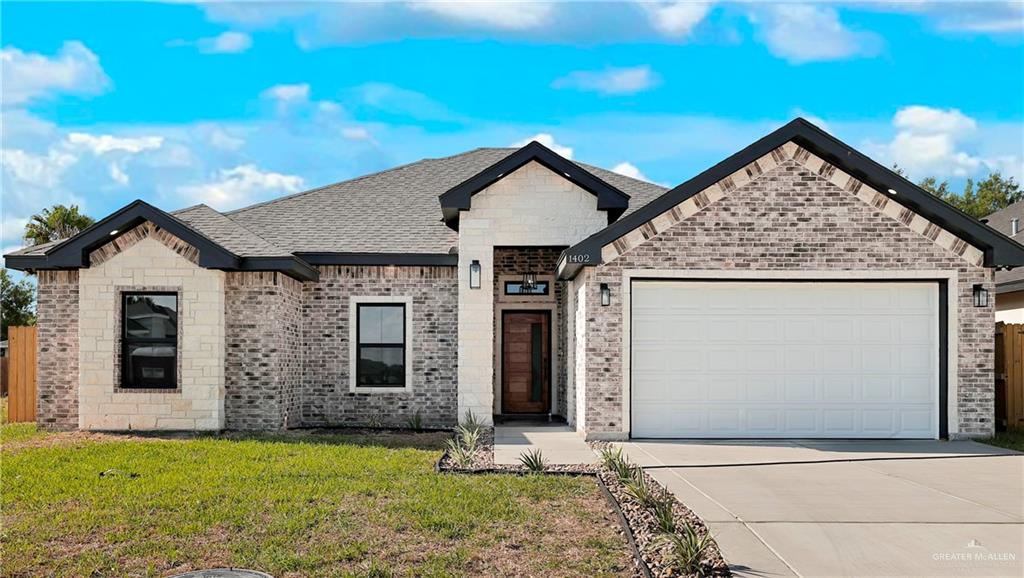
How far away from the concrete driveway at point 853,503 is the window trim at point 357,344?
183 inches

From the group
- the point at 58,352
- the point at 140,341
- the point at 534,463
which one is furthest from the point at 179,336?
the point at 534,463

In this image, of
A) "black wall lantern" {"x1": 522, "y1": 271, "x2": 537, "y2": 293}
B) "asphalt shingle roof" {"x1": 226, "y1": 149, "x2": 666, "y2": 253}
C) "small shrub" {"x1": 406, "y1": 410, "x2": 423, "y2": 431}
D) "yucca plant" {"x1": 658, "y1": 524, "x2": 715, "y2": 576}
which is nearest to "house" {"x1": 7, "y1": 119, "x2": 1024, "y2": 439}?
"small shrub" {"x1": 406, "y1": 410, "x2": 423, "y2": 431}

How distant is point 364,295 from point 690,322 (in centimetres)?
580

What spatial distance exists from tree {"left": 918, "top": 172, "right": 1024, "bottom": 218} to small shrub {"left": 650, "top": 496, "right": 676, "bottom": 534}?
40126 mm

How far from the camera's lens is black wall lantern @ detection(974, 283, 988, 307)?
13.5m

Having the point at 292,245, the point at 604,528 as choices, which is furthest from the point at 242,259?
the point at 604,528

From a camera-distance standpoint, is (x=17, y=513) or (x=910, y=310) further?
(x=910, y=310)

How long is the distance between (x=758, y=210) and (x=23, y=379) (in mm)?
13216

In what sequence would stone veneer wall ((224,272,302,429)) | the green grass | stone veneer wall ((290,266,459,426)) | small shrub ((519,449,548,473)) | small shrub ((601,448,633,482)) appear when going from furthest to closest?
stone veneer wall ((290,266,459,426)) → stone veneer wall ((224,272,302,429)) → the green grass → small shrub ((519,449,548,473)) → small shrub ((601,448,633,482))

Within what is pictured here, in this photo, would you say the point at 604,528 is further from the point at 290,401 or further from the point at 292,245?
the point at 292,245

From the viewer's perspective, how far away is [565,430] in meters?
14.9

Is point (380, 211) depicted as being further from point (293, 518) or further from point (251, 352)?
point (293, 518)

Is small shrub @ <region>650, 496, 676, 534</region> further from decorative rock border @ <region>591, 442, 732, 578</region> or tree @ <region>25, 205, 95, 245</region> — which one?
tree @ <region>25, 205, 95, 245</region>

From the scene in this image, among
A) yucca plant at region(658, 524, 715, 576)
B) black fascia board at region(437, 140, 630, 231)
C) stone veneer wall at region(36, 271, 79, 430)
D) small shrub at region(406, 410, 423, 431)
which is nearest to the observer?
yucca plant at region(658, 524, 715, 576)
